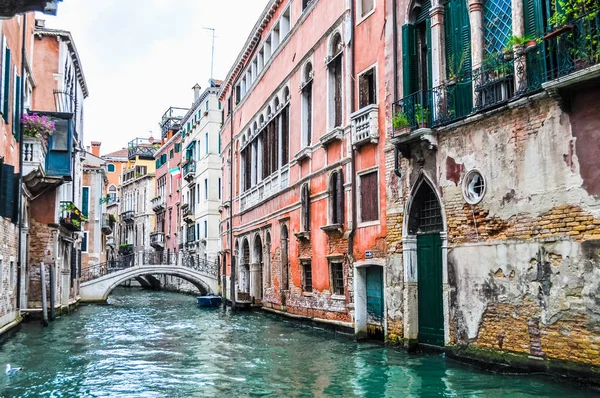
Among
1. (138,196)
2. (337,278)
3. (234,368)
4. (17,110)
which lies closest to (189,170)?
(138,196)

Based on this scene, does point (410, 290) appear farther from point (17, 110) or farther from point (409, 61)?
point (17, 110)

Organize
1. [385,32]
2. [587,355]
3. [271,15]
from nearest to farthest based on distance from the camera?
[587,355] → [385,32] → [271,15]

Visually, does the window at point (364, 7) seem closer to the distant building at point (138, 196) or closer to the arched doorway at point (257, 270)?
the arched doorway at point (257, 270)

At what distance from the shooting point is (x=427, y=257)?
436 inches

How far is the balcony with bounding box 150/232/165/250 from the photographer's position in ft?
162

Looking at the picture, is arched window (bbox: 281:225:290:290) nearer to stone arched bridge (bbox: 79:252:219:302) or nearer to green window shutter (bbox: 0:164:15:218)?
green window shutter (bbox: 0:164:15:218)

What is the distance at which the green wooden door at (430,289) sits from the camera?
10719 millimetres

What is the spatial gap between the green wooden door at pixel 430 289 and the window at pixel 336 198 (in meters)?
3.10

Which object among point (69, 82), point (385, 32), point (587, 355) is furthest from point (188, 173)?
point (587, 355)

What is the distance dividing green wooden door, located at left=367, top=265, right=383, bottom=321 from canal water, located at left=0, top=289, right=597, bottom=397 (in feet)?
2.22

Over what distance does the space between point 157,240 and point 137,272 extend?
19.4 m

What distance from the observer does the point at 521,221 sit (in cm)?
867

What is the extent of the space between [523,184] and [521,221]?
49cm

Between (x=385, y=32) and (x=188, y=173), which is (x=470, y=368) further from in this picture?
(x=188, y=173)
